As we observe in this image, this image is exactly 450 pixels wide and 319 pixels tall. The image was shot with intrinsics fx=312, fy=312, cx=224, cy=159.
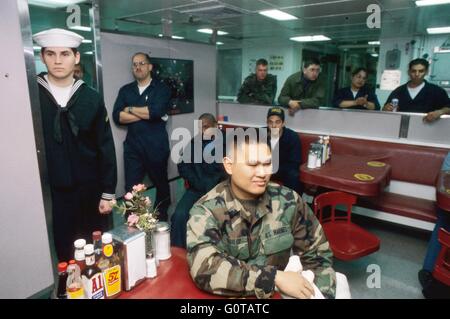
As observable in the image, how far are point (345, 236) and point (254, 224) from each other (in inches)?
49.7

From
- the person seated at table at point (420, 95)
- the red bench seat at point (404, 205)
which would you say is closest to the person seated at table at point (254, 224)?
the red bench seat at point (404, 205)

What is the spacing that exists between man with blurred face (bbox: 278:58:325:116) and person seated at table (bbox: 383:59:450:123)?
0.77m

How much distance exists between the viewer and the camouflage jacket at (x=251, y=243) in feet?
3.49

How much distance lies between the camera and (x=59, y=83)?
6.30 feet

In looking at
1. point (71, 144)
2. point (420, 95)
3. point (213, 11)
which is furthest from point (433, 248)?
point (213, 11)

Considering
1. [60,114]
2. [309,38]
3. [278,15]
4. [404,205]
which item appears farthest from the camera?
[309,38]

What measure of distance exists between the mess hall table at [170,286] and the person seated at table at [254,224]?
0.07 metres

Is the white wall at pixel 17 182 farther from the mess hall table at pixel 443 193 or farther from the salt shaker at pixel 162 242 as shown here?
the mess hall table at pixel 443 193

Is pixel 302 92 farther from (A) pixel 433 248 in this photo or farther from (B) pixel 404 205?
(A) pixel 433 248

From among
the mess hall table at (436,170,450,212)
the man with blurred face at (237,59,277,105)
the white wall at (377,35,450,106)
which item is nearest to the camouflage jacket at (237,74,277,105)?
the man with blurred face at (237,59,277,105)

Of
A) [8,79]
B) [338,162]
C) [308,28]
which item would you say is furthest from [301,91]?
[8,79]

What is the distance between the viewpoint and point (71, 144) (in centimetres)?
195
